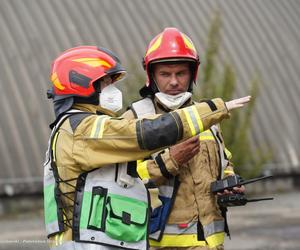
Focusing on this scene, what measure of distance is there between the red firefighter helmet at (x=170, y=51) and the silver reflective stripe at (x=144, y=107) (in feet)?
0.52

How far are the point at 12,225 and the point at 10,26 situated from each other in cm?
480

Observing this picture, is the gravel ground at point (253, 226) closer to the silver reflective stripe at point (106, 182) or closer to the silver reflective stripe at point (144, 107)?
the silver reflective stripe at point (144, 107)

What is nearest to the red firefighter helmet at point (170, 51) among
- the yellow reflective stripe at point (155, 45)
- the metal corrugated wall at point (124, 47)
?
the yellow reflective stripe at point (155, 45)

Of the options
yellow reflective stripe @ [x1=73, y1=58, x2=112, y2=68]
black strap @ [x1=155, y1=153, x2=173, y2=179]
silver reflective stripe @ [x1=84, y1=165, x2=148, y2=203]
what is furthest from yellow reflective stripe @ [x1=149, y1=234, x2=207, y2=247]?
yellow reflective stripe @ [x1=73, y1=58, x2=112, y2=68]

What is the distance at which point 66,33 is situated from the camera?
16688 millimetres

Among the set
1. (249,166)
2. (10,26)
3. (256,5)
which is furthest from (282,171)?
(10,26)

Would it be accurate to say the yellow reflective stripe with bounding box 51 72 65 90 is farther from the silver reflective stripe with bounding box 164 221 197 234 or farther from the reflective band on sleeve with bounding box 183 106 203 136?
the silver reflective stripe with bounding box 164 221 197 234

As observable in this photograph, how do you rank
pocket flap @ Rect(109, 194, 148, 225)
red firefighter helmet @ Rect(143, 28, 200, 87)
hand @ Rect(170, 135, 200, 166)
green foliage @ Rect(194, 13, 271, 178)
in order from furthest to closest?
1. green foliage @ Rect(194, 13, 271, 178)
2. red firefighter helmet @ Rect(143, 28, 200, 87)
3. hand @ Rect(170, 135, 200, 166)
4. pocket flap @ Rect(109, 194, 148, 225)

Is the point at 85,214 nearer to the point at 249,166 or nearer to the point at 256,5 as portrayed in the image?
the point at 249,166

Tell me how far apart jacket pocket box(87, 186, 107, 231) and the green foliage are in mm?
10875

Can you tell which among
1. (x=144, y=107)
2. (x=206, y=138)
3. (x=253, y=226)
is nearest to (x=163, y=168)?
(x=206, y=138)

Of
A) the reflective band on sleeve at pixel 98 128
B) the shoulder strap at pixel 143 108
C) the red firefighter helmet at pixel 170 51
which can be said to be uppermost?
the red firefighter helmet at pixel 170 51

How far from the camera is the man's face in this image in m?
5.35

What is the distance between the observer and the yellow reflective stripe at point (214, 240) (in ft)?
16.8
